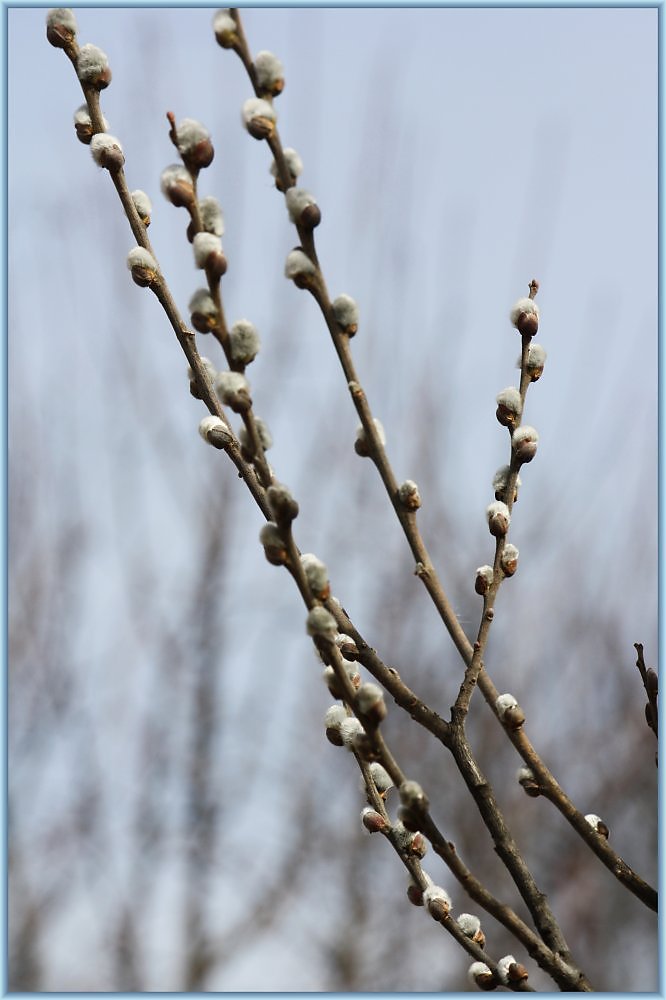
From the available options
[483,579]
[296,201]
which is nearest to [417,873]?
[483,579]

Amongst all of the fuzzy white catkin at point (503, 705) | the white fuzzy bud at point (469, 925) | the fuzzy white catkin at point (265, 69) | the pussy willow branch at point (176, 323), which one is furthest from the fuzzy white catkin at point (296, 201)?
the white fuzzy bud at point (469, 925)

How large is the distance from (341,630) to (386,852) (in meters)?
7.72

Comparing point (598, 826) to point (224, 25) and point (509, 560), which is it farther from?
point (224, 25)

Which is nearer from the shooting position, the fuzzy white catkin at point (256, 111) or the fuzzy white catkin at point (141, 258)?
the fuzzy white catkin at point (256, 111)

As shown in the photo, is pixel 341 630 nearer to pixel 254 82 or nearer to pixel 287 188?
pixel 287 188

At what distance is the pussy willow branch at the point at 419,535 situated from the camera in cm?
98

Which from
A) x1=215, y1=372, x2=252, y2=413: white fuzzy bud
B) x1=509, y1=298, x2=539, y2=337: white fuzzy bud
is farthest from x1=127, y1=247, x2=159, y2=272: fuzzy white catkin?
x1=509, y1=298, x2=539, y2=337: white fuzzy bud

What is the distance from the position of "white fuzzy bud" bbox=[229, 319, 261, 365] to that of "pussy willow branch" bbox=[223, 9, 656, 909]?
0.12m

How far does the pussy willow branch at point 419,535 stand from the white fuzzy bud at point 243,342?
0.12m

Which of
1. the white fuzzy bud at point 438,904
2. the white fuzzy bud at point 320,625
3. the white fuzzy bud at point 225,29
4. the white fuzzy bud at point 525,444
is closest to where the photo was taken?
the white fuzzy bud at point 320,625

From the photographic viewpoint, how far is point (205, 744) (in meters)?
7.75

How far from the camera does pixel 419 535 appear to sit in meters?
1.08

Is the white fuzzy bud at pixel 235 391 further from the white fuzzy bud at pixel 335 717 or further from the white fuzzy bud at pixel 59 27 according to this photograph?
the white fuzzy bud at pixel 59 27

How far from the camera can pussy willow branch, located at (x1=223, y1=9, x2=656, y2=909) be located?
98 cm
